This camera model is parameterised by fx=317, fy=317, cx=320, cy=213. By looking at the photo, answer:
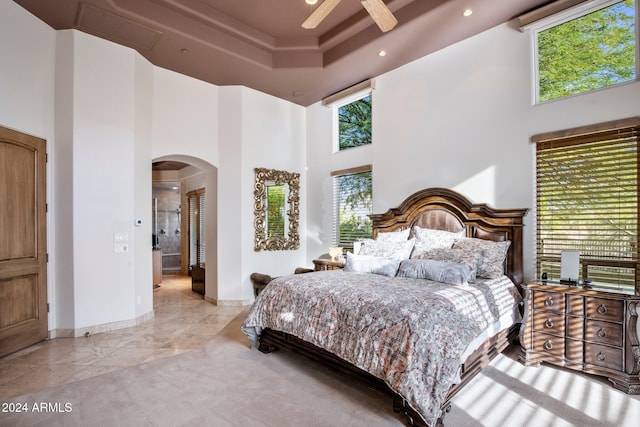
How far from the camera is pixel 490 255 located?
133 inches

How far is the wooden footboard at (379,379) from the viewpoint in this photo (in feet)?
7.00

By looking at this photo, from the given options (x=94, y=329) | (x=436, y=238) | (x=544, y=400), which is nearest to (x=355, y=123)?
(x=436, y=238)

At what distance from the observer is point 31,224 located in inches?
143

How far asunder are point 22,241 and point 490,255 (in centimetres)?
513

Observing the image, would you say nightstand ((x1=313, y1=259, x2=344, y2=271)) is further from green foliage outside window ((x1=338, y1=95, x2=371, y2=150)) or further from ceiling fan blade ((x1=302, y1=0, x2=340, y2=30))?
ceiling fan blade ((x1=302, y1=0, x2=340, y2=30))

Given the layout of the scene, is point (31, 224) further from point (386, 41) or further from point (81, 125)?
point (386, 41)

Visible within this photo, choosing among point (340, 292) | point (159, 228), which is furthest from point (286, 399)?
point (159, 228)

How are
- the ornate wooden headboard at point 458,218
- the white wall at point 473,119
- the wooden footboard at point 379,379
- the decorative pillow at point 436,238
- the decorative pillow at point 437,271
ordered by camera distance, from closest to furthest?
the wooden footboard at point 379,379, the decorative pillow at point 437,271, the white wall at point 473,119, the ornate wooden headboard at point 458,218, the decorative pillow at point 436,238

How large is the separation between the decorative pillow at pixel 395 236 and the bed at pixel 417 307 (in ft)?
0.05

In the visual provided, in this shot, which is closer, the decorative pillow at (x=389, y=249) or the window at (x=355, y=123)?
the decorative pillow at (x=389, y=249)

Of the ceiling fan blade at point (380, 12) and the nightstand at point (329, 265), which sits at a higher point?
the ceiling fan blade at point (380, 12)

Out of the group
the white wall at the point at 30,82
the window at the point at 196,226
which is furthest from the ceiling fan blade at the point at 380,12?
the window at the point at 196,226

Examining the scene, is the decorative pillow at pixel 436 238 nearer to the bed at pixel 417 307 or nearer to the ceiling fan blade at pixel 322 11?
the bed at pixel 417 307

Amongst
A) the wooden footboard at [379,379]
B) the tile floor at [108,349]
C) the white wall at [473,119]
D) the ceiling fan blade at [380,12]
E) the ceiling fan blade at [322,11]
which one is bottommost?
the tile floor at [108,349]
